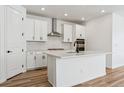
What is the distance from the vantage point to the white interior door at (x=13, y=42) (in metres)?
3.38

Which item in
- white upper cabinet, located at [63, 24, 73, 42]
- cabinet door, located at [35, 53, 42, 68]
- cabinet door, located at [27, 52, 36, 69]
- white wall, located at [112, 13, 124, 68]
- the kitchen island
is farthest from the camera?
white upper cabinet, located at [63, 24, 73, 42]

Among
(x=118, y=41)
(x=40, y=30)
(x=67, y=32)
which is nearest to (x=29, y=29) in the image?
(x=40, y=30)

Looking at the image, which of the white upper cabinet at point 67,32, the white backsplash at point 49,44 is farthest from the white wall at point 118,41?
the white backsplash at point 49,44

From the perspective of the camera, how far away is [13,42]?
361cm

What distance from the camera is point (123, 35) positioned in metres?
5.56

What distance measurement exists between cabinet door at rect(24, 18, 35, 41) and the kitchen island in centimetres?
189

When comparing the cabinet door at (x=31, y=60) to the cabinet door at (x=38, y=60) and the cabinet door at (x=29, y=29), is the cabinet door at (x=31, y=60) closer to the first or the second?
the cabinet door at (x=38, y=60)

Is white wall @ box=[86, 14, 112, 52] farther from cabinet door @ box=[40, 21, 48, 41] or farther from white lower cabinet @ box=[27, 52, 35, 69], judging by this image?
white lower cabinet @ box=[27, 52, 35, 69]

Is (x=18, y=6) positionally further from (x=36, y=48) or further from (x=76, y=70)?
(x=76, y=70)

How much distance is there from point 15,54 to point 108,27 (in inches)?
169

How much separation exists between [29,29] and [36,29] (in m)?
0.34

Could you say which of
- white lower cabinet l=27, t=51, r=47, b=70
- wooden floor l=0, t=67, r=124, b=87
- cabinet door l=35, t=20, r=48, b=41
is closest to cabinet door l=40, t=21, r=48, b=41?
cabinet door l=35, t=20, r=48, b=41

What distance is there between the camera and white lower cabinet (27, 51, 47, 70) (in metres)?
4.50

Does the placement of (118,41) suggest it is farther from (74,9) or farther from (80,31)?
(74,9)
